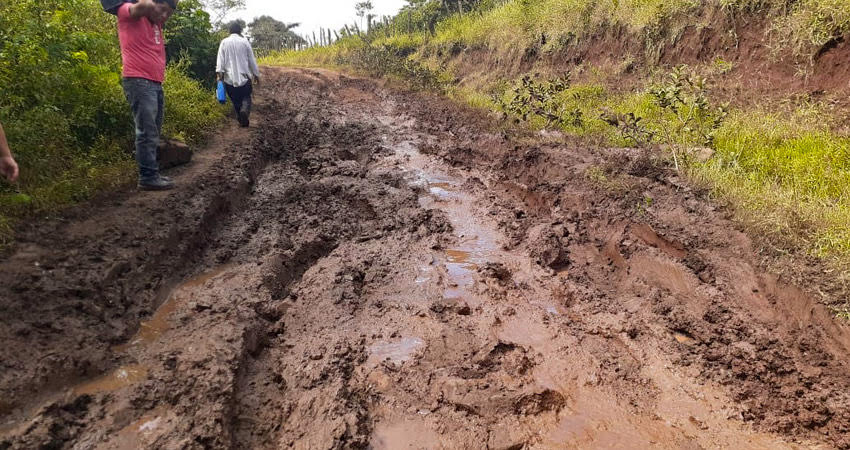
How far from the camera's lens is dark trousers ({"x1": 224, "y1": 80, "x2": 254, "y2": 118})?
7121mm

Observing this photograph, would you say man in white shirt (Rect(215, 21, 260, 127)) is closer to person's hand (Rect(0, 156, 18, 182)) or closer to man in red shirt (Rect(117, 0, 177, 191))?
Answer: man in red shirt (Rect(117, 0, 177, 191))

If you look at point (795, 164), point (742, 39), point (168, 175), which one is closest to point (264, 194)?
point (168, 175)

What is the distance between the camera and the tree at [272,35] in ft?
102

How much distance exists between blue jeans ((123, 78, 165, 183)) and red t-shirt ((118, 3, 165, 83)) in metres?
0.07

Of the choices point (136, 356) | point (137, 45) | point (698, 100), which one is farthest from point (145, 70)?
point (698, 100)

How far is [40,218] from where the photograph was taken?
3270 mm

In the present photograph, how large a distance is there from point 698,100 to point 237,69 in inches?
246

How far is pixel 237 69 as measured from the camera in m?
7.04

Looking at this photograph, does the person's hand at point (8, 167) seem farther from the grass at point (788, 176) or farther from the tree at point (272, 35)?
the tree at point (272, 35)

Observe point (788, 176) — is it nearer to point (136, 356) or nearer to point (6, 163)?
point (136, 356)

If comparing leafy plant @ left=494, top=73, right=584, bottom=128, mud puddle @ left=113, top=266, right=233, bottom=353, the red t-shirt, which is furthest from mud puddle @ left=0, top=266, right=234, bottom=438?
leafy plant @ left=494, top=73, right=584, bottom=128

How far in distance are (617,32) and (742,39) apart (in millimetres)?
2517

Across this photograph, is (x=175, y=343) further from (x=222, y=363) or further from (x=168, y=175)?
(x=168, y=175)

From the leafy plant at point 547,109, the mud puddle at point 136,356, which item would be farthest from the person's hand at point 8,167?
the leafy plant at point 547,109
